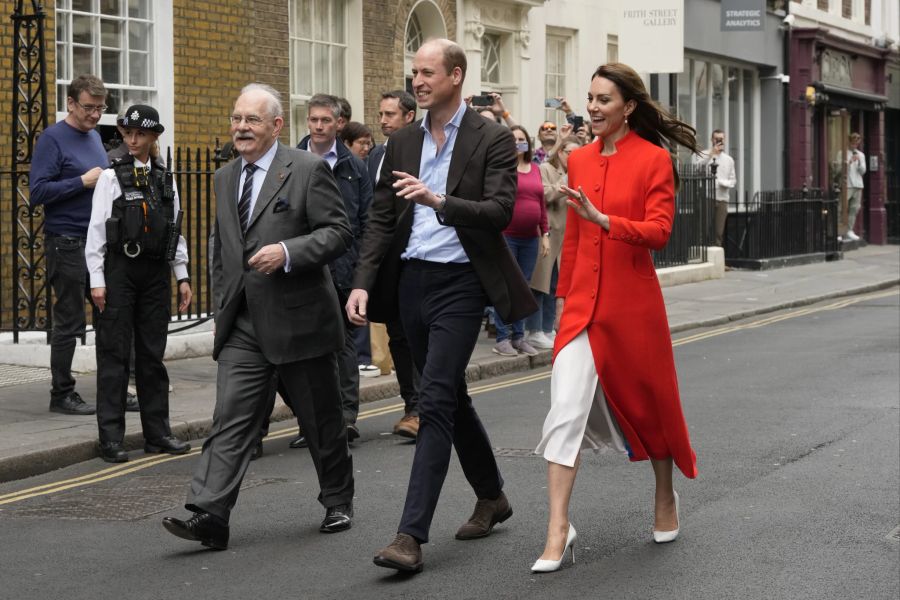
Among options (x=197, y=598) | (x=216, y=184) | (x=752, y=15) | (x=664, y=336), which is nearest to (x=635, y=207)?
(x=664, y=336)

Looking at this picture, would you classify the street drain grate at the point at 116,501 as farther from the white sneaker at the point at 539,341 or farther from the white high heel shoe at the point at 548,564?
the white sneaker at the point at 539,341

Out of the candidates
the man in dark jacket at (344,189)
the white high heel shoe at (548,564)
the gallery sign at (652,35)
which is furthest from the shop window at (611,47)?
the white high heel shoe at (548,564)

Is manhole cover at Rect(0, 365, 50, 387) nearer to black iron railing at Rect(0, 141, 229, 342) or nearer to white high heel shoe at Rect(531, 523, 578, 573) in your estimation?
black iron railing at Rect(0, 141, 229, 342)

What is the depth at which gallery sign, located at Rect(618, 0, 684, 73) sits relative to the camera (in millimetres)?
18375

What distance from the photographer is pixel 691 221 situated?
23.0 m

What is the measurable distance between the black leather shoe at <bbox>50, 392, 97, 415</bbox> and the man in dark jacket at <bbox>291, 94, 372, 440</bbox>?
60.9 inches

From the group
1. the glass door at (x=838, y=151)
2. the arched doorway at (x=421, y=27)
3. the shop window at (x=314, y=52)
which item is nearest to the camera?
the shop window at (x=314, y=52)

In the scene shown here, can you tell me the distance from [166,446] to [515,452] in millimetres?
2015

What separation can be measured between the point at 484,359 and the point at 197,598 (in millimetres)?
7401

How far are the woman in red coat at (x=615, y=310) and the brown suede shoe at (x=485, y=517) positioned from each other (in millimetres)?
557

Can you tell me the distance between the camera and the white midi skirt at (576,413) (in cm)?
598

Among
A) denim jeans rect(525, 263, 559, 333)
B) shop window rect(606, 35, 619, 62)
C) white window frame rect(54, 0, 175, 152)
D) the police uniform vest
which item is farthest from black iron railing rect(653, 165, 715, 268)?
the police uniform vest

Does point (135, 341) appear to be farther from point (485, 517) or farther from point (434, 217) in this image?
point (434, 217)

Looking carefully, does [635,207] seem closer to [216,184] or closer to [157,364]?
[216,184]
